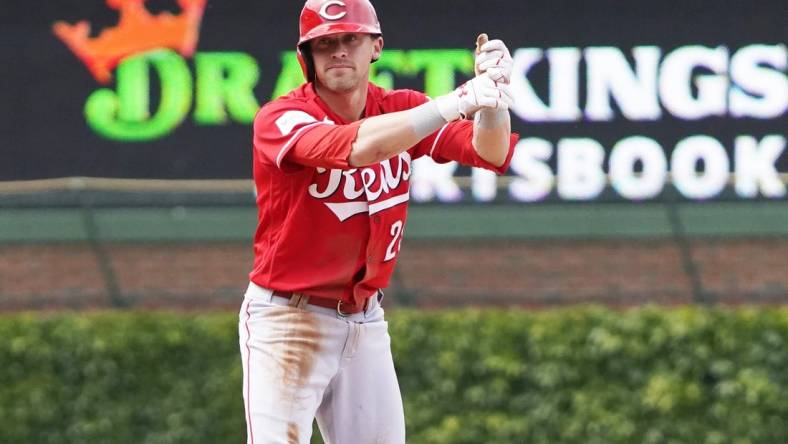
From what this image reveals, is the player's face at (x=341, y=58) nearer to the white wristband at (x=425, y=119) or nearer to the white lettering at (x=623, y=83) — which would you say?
the white wristband at (x=425, y=119)

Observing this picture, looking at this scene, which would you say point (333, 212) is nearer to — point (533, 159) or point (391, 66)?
point (533, 159)

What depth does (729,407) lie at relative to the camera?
7.23m

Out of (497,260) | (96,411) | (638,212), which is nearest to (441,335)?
(497,260)

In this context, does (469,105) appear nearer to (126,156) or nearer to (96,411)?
(96,411)

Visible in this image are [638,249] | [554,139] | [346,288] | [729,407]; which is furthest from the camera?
[554,139]

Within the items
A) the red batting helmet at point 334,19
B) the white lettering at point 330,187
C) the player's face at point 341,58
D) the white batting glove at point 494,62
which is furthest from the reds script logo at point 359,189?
the white batting glove at point 494,62

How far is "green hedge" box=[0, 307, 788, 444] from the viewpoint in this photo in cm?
724

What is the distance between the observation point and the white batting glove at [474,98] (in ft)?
12.8

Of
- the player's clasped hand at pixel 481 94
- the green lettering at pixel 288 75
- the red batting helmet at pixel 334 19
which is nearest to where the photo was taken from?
the player's clasped hand at pixel 481 94

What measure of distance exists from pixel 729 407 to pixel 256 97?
186 inches

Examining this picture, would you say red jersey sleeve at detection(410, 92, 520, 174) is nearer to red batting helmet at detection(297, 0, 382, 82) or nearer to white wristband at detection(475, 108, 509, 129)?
white wristband at detection(475, 108, 509, 129)

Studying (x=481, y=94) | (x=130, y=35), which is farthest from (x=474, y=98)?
(x=130, y=35)

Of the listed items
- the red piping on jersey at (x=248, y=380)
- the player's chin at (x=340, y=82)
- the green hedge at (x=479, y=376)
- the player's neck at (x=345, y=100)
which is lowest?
the green hedge at (x=479, y=376)

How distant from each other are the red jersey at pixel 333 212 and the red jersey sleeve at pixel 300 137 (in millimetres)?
11
